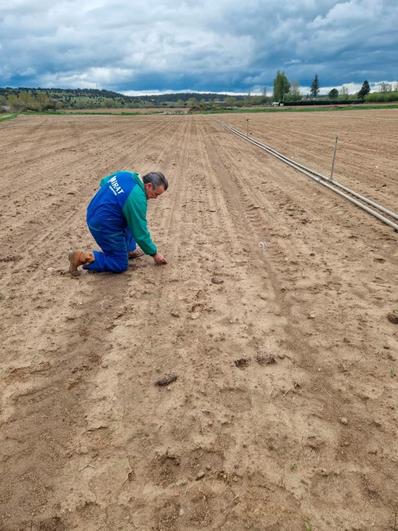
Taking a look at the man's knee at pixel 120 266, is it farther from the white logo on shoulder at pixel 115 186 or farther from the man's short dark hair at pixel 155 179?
the man's short dark hair at pixel 155 179

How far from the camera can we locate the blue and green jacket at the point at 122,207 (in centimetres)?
434

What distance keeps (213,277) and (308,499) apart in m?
2.78

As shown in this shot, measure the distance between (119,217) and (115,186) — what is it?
35 cm

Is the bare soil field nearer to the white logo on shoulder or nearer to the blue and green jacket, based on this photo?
the blue and green jacket

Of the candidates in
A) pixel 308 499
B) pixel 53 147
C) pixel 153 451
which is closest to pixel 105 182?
pixel 153 451

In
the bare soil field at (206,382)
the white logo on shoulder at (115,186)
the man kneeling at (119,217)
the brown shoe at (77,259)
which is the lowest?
the bare soil field at (206,382)

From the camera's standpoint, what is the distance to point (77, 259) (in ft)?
15.3

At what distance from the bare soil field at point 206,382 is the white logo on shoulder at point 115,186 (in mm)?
1015

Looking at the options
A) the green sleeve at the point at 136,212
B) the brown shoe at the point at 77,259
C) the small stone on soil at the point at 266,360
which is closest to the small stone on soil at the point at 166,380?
the small stone on soil at the point at 266,360

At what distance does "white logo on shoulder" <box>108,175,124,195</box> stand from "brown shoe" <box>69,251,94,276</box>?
87cm

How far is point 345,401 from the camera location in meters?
2.75

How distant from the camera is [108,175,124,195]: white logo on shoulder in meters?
4.36

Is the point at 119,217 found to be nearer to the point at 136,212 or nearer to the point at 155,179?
the point at 136,212

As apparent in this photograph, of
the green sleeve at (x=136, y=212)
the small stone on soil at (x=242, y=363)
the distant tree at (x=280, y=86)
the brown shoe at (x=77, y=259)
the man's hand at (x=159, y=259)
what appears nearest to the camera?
the small stone on soil at (x=242, y=363)
